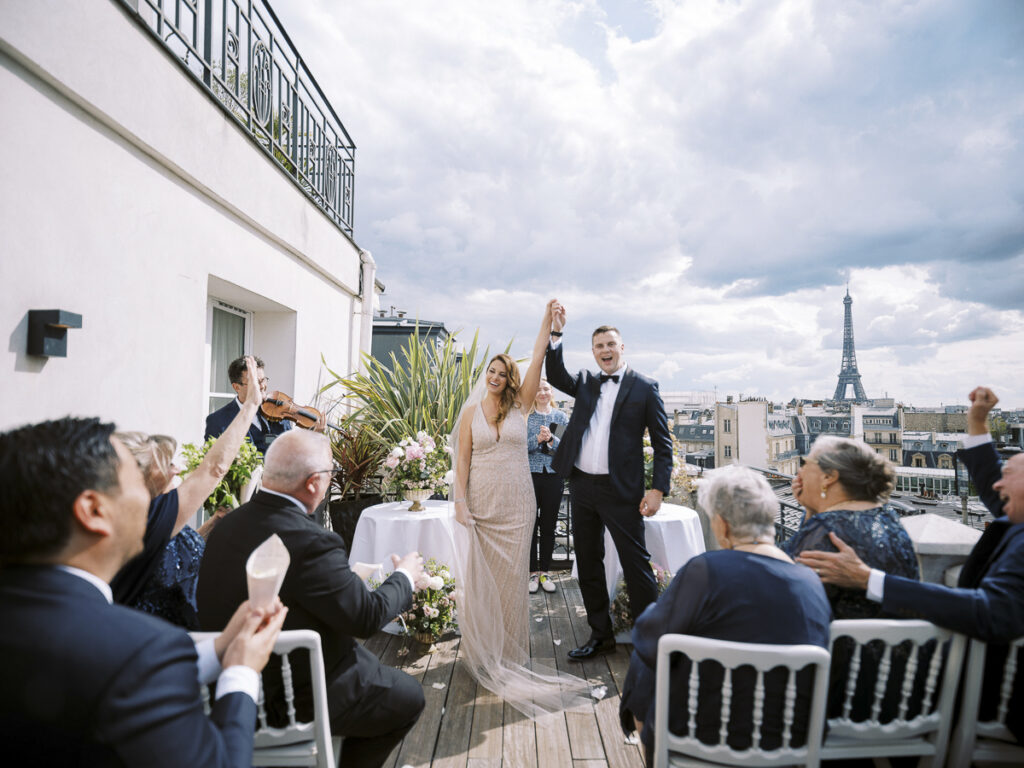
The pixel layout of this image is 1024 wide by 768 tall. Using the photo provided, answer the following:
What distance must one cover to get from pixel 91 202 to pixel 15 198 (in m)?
0.44

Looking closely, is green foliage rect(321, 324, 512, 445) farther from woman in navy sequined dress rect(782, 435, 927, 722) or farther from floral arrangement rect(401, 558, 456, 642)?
woman in navy sequined dress rect(782, 435, 927, 722)

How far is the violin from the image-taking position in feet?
13.2

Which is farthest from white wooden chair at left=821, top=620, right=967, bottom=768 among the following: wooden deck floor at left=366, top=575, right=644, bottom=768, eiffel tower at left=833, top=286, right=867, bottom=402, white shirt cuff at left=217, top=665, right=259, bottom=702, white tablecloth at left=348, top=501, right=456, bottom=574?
eiffel tower at left=833, top=286, right=867, bottom=402

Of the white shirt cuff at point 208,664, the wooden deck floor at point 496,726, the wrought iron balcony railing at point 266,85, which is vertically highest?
the wrought iron balcony railing at point 266,85

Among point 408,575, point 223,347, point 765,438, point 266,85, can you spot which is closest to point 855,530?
point 408,575

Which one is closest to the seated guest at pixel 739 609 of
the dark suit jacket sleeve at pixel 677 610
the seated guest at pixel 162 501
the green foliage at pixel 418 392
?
the dark suit jacket sleeve at pixel 677 610

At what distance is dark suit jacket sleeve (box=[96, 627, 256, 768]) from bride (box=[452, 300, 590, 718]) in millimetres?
2283

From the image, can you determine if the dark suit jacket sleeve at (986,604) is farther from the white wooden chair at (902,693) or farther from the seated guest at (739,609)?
the seated guest at (739,609)

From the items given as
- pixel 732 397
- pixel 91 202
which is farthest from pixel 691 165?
pixel 732 397

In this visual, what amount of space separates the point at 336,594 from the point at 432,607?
194 centimetres

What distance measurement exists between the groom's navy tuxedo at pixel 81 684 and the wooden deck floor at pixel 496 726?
5.77ft

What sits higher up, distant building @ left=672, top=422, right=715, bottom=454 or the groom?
the groom

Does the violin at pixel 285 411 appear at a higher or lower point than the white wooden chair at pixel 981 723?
higher

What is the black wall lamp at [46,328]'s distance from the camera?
2.28m
